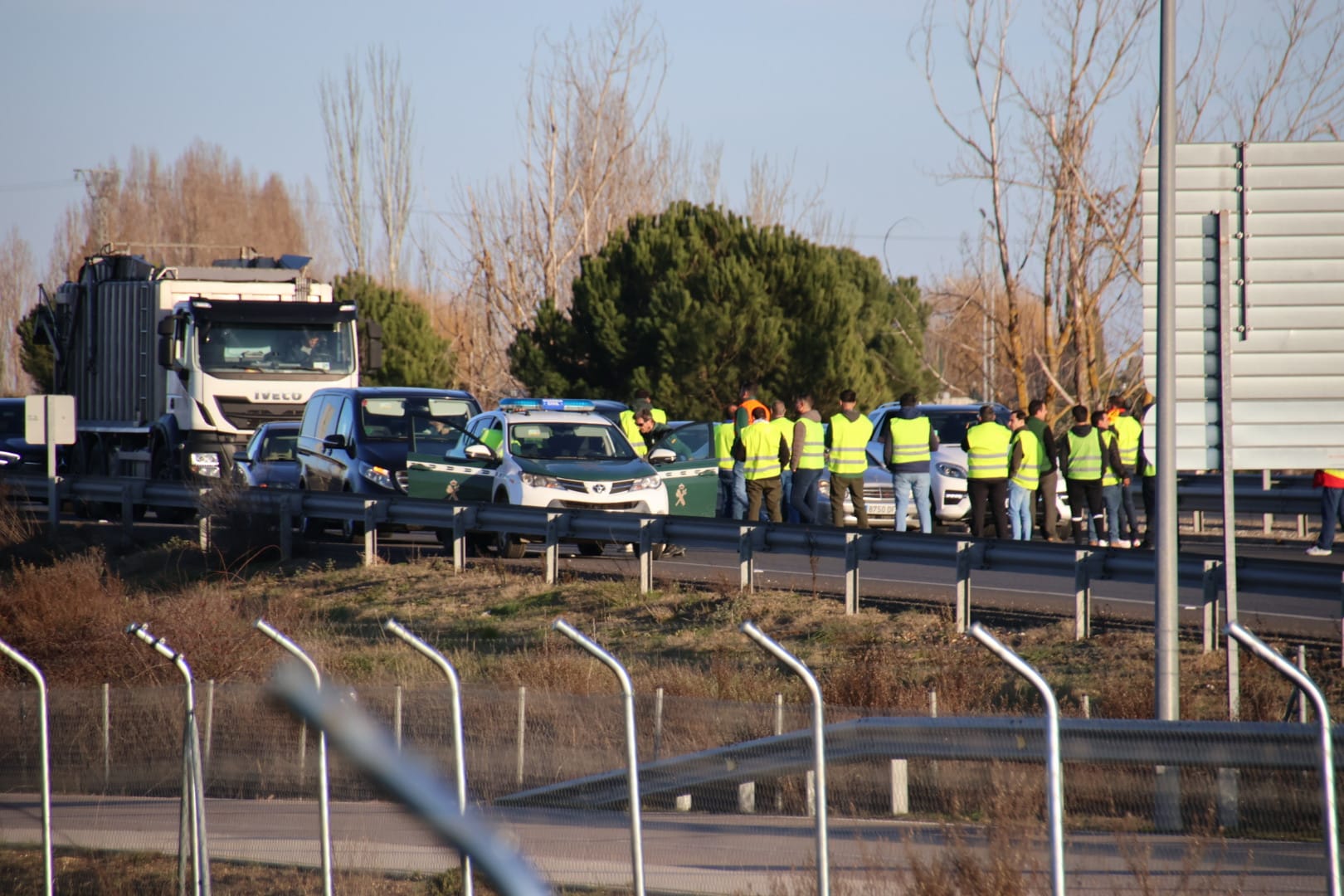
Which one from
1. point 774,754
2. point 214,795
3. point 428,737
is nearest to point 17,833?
point 214,795

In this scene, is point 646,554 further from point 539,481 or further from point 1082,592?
point 1082,592

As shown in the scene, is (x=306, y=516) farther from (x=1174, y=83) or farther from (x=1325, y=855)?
(x=1325, y=855)

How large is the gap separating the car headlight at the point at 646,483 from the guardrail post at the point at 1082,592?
276 inches

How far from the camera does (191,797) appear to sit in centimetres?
833

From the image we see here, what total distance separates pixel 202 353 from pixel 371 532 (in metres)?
7.36

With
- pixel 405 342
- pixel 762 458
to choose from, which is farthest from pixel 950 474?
pixel 405 342

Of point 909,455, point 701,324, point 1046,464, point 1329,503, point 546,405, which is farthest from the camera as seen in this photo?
point 701,324

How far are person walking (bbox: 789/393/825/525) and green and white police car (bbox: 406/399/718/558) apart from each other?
1604 mm

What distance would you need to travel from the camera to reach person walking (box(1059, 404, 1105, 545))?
19.5 m

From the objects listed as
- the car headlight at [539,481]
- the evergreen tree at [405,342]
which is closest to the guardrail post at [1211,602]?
the car headlight at [539,481]

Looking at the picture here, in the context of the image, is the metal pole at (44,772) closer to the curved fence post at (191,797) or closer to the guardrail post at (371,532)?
the curved fence post at (191,797)

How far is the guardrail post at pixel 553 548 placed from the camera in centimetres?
1773

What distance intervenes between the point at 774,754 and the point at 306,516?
595 inches

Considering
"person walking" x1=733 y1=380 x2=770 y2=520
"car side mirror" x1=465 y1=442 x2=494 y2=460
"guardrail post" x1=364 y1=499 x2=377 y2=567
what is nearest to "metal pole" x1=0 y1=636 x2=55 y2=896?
"guardrail post" x1=364 y1=499 x2=377 y2=567
